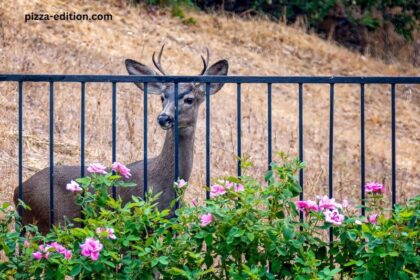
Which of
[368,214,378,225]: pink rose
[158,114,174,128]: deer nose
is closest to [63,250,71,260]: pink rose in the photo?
[368,214,378,225]: pink rose

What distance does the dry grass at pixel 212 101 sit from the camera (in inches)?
443

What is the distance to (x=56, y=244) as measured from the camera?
5289 mm

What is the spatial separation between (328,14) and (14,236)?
656 inches

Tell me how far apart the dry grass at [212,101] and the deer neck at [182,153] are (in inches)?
76.2

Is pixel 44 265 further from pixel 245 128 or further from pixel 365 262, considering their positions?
pixel 245 128

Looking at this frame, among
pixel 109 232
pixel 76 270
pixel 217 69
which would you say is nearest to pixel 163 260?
pixel 109 232

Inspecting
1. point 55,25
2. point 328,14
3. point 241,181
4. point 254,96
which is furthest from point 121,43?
point 241,181

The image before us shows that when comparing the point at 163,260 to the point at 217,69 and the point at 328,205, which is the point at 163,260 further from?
the point at 217,69

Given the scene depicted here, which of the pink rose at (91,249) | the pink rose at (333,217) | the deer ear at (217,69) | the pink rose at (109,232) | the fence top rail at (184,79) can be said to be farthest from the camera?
the deer ear at (217,69)

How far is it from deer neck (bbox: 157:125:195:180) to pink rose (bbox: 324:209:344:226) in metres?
2.35

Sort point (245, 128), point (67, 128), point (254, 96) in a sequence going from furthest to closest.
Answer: point (254, 96)
point (245, 128)
point (67, 128)

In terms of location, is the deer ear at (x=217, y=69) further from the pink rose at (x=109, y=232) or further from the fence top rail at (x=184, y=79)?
the pink rose at (x=109, y=232)

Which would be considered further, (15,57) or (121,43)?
(121,43)
